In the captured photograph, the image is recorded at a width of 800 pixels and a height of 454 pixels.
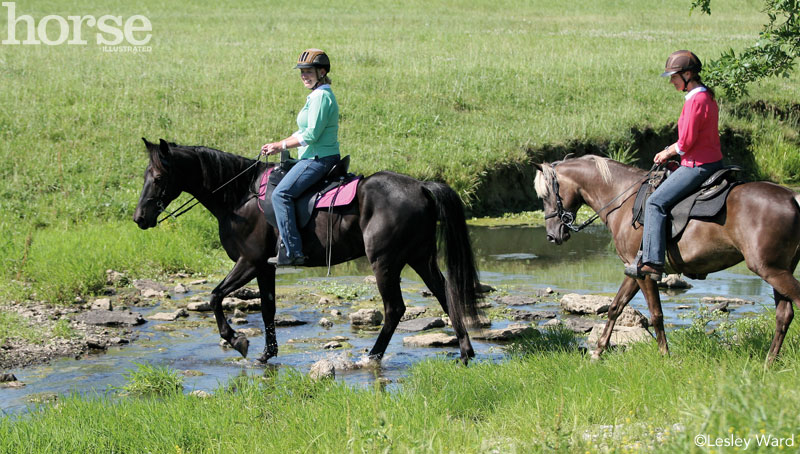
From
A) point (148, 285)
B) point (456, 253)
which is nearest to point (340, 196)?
point (456, 253)

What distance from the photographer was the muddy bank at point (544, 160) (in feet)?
59.2

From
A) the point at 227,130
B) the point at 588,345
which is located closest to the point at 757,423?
the point at 588,345

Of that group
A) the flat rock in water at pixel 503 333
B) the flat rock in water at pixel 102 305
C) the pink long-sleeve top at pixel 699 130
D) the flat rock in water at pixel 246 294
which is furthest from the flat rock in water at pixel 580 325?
the flat rock in water at pixel 102 305

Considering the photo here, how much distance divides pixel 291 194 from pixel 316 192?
0.29 meters

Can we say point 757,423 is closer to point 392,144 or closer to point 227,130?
point 392,144

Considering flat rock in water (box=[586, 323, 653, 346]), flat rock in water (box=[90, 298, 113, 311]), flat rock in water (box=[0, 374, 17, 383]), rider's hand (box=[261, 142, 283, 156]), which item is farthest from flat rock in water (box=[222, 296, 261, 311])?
flat rock in water (box=[586, 323, 653, 346])

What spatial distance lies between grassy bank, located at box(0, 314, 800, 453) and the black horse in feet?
3.96

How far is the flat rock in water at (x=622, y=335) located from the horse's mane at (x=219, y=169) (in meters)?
4.14

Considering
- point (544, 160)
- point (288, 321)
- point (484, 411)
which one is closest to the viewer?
point (484, 411)

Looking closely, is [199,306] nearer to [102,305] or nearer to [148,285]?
[102,305]

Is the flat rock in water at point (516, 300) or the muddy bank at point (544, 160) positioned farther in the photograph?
the muddy bank at point (544, 160)

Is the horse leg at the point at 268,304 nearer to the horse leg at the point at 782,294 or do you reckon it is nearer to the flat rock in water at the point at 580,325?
the flat rock in water at the point at 580,325

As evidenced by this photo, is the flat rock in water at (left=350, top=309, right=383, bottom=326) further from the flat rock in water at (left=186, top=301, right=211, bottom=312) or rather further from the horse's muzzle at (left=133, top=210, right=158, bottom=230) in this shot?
the horse's muzzle at (left=133, top=210, right=158, bottom=230)

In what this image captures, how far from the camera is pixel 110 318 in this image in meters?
10.2
